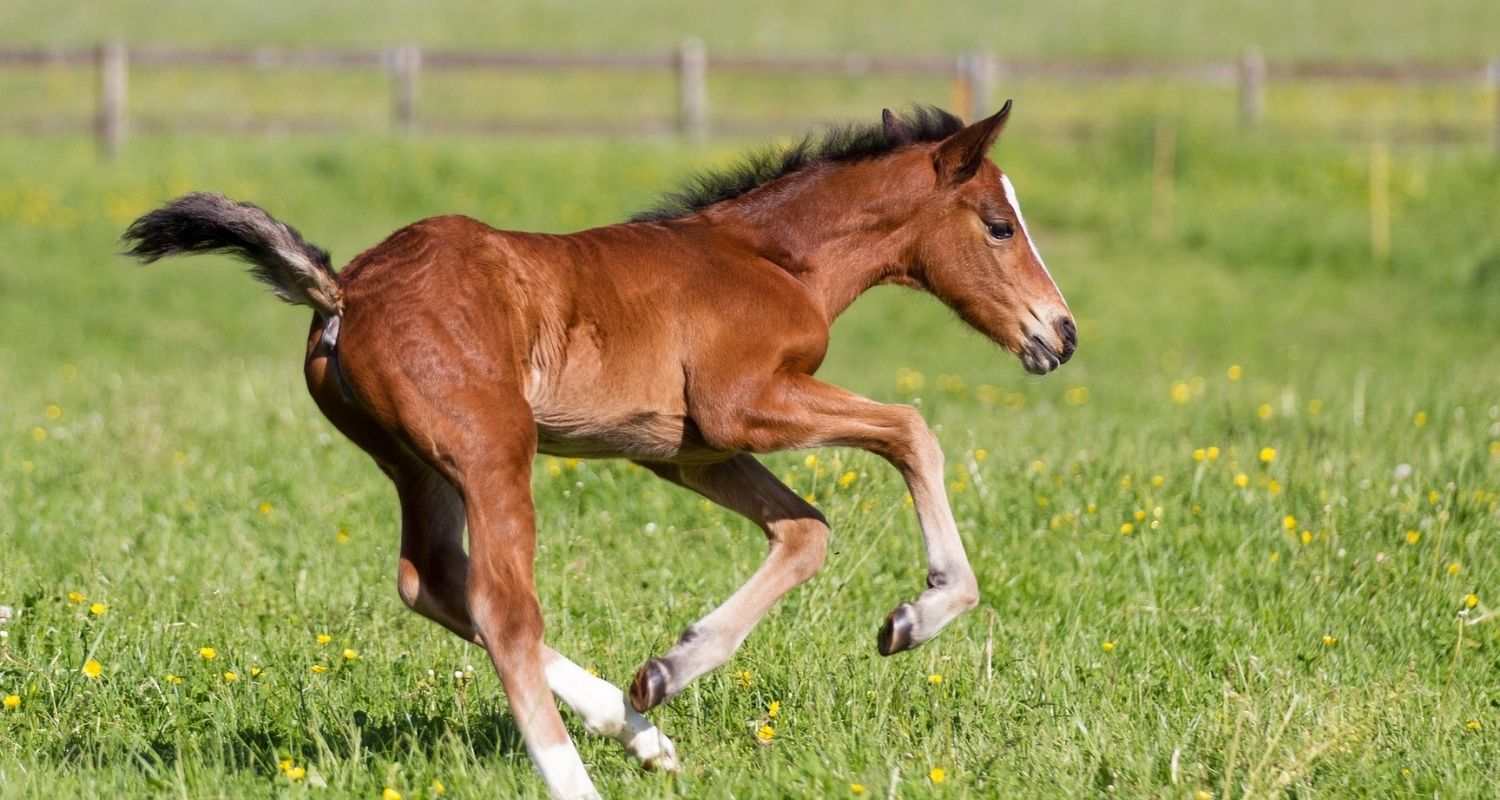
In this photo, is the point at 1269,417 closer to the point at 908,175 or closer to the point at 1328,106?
the point at 908,175

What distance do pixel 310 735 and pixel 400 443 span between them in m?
0.92

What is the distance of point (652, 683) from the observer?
13.5 ft

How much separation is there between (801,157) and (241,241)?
5.92ft

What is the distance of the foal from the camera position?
13.3ft

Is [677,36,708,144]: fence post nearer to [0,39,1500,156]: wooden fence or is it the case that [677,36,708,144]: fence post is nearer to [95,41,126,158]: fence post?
[0,39,1500,156]: wooden fence

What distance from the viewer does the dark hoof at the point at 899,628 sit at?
13.8 feet

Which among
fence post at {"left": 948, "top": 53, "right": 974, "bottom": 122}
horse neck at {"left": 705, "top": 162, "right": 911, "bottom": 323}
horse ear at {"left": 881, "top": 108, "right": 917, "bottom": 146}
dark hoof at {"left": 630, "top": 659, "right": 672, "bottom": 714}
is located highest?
horse ear at {"left": 881, "top": 108, "right": 917, "bottom": 146}

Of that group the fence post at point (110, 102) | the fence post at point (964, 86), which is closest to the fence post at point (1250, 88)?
the fence post at point (964, 86)

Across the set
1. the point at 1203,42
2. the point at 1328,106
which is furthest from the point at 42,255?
the point at 1203,42

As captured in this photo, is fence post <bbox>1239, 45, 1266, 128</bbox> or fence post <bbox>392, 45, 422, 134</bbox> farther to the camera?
fence post <bbox>1239, 45, 1266, 128</bbox>

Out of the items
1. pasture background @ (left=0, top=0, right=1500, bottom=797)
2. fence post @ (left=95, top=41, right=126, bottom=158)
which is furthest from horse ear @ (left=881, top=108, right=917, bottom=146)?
fence post @ (left=95, top=41, right=126, bottom=158)

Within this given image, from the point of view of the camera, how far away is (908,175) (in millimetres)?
5008

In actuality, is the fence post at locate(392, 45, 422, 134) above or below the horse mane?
below

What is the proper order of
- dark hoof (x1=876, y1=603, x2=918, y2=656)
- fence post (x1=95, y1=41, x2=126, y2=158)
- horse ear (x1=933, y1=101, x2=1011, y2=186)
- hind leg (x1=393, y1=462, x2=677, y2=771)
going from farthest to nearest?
fence post (x1=95, y1=41, x2=126, y2=158) < horse ear (x1=933, y1=101, x2=1011, y2=186) < hind leg (x1=393, y1=462, x2=677, y2=771) < dark hoof (x1=876, y1=603, x2=918, y2=656)
